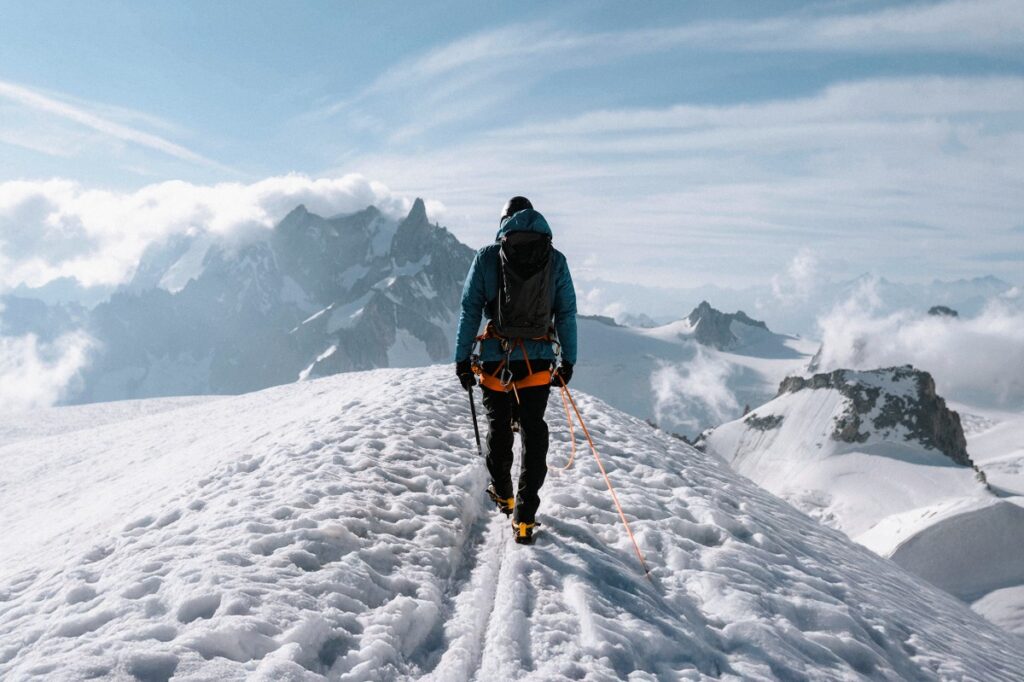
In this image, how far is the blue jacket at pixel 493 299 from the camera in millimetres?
7676

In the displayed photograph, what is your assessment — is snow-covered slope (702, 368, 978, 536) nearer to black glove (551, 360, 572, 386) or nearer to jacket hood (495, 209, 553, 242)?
black glove (551, 360, 572, 386)

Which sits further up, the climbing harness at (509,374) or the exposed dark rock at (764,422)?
the climbing harness at (509,374)

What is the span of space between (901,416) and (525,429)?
543 ft

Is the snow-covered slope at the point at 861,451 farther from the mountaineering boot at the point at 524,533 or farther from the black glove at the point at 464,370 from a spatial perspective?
the black glove at the point at 464,370

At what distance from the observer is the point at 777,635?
21.4ft

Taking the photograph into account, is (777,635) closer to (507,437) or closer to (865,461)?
(507,437)

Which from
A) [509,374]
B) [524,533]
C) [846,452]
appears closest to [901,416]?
[846,452]

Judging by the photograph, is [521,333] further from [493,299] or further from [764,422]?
[764,422]

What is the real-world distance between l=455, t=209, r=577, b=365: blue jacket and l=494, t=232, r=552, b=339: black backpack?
0.50ft

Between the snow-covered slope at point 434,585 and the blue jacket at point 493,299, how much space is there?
8.16ft

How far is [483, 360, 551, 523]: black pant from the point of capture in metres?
7.71

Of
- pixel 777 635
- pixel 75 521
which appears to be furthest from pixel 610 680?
pixel 75 521

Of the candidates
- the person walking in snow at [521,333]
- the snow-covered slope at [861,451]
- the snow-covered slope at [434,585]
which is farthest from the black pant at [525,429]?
the snow-covered slope at [861,451]

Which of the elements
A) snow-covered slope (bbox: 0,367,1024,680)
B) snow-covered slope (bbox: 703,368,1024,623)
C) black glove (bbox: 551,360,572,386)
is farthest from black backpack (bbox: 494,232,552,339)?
snow-covered slope (bbox: 703,368,1024,623)
